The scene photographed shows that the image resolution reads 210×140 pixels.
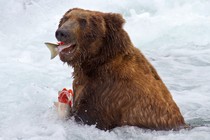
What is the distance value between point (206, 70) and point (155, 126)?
4.68m

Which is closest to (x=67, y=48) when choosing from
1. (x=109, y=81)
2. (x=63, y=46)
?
(x=63, y=46)

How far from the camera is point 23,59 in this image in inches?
349

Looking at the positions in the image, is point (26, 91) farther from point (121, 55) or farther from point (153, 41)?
point (153, 41)

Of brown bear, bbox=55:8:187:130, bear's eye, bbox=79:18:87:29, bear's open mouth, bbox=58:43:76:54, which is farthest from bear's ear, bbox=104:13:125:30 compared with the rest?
bear's open mouth, bbox=58:43:76:54

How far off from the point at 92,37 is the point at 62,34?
14.4 inches

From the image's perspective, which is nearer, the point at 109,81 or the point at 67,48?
the point at 67,48

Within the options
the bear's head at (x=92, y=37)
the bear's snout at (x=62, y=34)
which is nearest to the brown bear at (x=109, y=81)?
the bear's head at (x=92, y=37)

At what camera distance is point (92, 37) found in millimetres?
4309

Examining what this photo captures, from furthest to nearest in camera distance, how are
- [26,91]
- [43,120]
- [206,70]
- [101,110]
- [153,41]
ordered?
[153,41] → [206,70] → [26,91] → [43,120] → [101,110]

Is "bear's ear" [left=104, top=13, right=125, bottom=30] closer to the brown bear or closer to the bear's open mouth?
the brown bear

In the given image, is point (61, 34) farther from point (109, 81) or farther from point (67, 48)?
point (109, 81)

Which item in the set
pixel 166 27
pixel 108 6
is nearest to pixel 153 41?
pixel 166 27

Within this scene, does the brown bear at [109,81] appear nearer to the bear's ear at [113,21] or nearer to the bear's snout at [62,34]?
the bear's ear at [113,21]

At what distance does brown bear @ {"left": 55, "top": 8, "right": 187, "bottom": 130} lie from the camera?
429 cm
